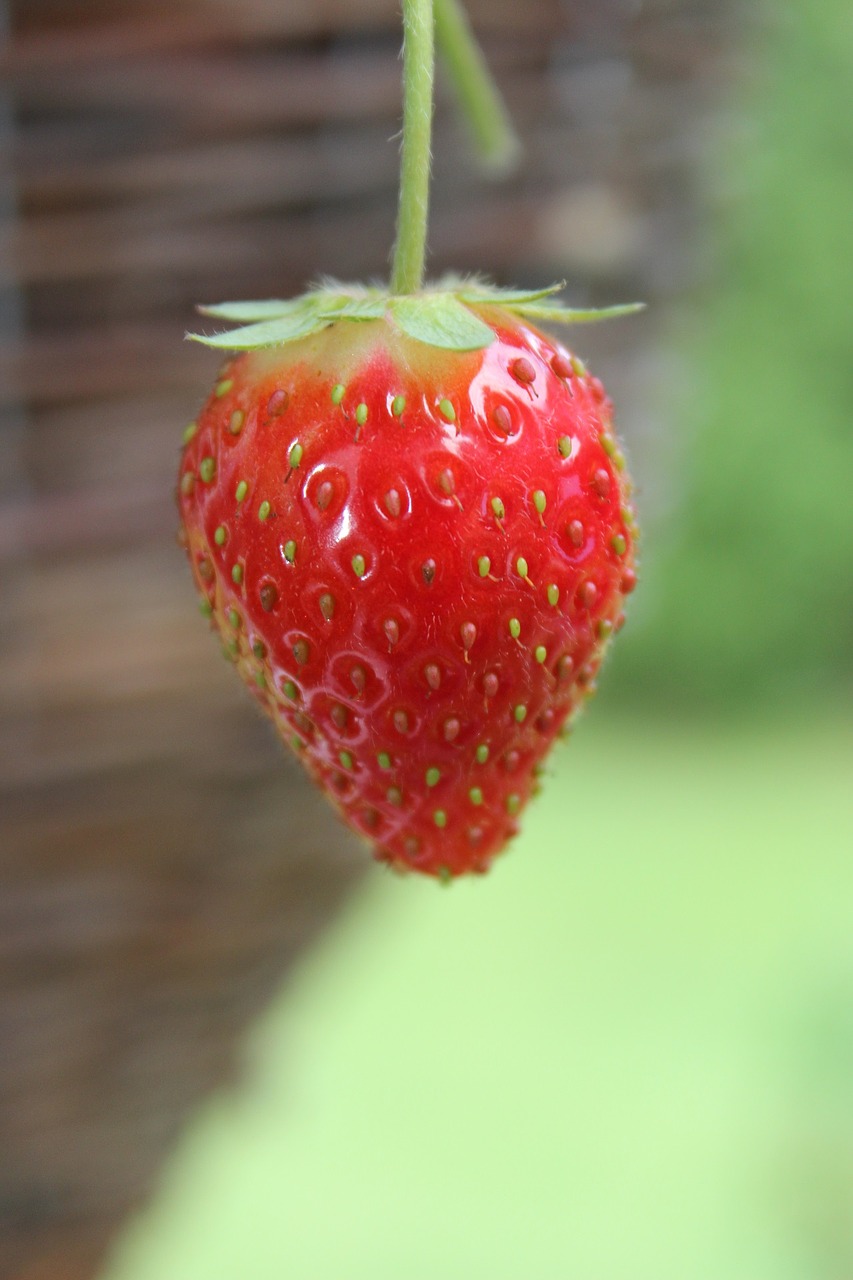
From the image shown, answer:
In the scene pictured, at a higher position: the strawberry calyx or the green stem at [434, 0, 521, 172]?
the green stem at [434, 0, 521, 172]

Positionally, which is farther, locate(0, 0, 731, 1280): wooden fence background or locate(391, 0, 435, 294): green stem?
locate(0, 0, 731, 1280): wooden fence background

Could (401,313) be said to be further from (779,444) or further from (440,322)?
(779,444)

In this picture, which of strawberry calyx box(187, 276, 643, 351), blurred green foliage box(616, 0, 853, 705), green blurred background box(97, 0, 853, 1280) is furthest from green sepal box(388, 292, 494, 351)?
blurred green foliage box(616, 0, 853, 705)

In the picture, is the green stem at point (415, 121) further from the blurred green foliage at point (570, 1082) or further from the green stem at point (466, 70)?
the blurred green foliage at point (570, 1082)

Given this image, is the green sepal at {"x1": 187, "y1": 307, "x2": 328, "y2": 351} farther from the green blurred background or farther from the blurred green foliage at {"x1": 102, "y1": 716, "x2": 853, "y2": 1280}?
the blurred green foliage at {"x1": 102, "y1": 716, "x2": 853, "y2": 1280}

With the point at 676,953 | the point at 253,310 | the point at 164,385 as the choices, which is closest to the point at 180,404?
the point at 164,385

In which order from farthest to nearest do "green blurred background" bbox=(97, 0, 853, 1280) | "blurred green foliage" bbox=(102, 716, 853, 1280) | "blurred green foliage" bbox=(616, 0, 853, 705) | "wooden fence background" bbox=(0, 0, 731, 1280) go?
"blurred green foliage" bbox=(616, 0, 853, 705) → "blurred green foliage" bbox=(102, 716, 853, 1280) → "green blurred background" bbox=(97, 0, 853, 1280) → "wooden fence background" bbox=(0, 0, 731, 1280)

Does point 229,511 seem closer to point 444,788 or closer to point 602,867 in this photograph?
point 444,788

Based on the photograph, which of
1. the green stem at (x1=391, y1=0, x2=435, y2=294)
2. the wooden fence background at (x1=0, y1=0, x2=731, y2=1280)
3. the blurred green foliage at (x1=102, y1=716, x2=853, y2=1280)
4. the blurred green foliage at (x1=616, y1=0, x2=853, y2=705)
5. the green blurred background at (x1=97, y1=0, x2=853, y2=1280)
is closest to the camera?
the green stem at (x1=391, y1=0, x2=435, y2=294)
